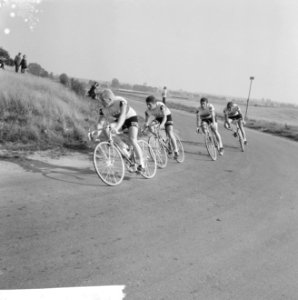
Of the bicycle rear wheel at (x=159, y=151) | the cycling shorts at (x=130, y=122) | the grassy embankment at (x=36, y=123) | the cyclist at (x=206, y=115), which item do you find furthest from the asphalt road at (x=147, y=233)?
the cyclist at (x=206, y=115)

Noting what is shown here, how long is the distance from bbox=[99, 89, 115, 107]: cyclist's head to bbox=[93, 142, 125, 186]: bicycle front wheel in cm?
86

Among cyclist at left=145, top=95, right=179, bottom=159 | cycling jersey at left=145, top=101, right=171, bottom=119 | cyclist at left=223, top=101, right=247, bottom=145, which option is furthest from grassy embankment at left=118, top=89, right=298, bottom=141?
cycling jersey at left=145, top=101, right=171, bottom=119

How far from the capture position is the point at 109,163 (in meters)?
6.60

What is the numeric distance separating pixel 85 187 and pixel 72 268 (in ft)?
9.35

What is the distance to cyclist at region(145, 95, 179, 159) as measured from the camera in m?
8.39

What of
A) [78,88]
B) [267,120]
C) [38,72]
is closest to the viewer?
[78,88]

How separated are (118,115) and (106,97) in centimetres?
47

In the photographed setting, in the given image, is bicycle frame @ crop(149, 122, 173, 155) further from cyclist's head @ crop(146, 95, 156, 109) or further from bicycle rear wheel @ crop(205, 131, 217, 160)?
bicycle rear wheel @ crop(205, 131, 217, 160)

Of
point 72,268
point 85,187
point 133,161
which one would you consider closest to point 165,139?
point 133,161

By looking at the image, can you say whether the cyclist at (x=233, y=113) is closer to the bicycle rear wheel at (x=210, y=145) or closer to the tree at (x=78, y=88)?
the bicycle rear wheel at (x=210, y=145)

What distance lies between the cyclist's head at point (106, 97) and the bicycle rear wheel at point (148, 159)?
1500 mm

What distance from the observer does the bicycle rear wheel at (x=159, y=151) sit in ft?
28.4

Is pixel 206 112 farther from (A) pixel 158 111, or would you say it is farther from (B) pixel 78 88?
(B) pixel 78 88

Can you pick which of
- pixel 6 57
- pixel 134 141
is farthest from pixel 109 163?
pixel 6 57
